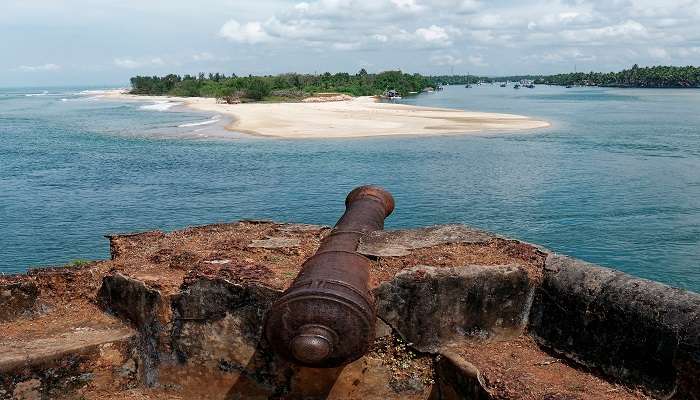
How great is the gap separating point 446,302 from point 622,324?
1733mm

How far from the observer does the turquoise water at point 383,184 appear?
61.6 ft

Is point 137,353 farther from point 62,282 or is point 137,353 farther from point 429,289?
point 429,289

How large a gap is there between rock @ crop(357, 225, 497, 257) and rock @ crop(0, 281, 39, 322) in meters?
3.90

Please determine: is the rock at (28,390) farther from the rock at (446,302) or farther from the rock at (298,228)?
the rock at (298,228)

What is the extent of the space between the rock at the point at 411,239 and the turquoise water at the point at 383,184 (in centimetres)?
982

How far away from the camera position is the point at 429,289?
672 cm

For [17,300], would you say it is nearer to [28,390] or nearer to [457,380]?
[28,390]

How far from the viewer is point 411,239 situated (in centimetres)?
806

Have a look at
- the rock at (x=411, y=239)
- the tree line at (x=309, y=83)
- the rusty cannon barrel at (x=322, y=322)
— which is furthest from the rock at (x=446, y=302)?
the tree line at (x=309, y=83)

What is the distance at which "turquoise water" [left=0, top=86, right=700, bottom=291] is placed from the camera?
1877cm

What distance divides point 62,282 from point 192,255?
5.16 ft

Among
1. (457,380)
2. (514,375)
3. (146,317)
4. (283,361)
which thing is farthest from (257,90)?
(514,375)

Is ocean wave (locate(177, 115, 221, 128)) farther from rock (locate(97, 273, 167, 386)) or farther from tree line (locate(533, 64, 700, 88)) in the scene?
tree line (locate(533, 64, 700, 88))

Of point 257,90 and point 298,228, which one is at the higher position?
point 257,90
